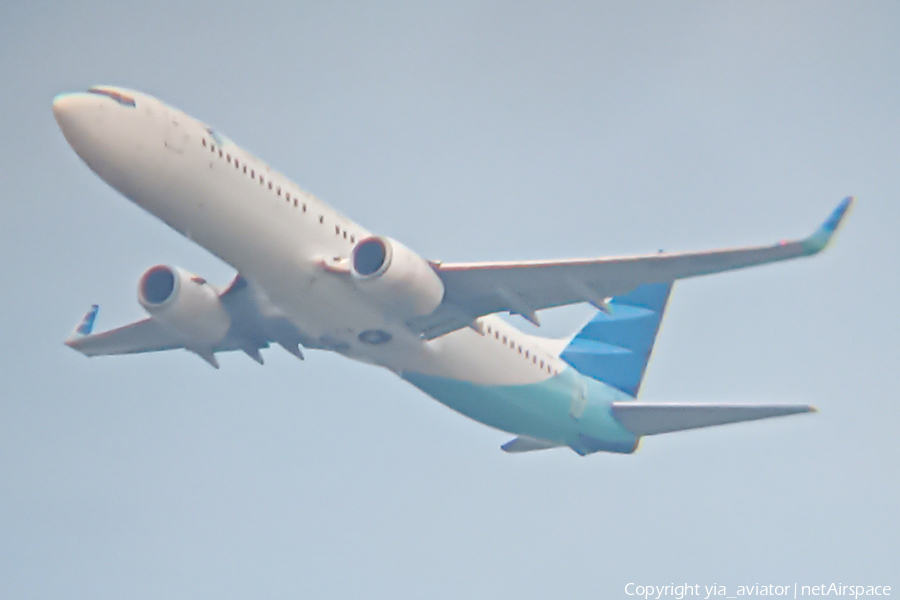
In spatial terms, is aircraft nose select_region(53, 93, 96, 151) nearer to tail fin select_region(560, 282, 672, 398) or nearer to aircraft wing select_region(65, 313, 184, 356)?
aircraft wing select_region(65, 313, 184, 356)

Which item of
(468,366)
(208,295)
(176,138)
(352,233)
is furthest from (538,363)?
(176,138)

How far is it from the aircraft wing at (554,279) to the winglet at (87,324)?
40.6ft

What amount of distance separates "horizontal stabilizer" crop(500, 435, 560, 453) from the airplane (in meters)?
0.12

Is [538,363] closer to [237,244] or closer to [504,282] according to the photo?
[504,282]

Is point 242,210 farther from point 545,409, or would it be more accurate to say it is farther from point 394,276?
point 545,409

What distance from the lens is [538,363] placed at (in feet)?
103

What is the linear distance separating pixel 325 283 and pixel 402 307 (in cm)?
198

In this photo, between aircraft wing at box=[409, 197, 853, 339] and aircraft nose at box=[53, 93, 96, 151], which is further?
aircraft nose at box=[53, 93, 96, 151]

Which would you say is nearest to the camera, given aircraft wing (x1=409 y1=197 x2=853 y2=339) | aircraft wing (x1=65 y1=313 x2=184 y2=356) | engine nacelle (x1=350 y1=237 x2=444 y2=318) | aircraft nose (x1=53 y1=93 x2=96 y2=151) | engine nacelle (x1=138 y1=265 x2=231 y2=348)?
aircraft wing (x1=409 y1=197 x2=853 y2=339)

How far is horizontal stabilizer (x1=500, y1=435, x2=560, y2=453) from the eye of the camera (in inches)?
1310

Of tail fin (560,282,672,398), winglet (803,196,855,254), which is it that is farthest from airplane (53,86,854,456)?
tail fin (560,282,672,398)

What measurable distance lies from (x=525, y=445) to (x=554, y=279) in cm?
908

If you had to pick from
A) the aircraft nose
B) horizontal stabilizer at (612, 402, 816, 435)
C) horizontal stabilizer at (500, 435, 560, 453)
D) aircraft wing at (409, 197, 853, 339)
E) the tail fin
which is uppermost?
the tail fin

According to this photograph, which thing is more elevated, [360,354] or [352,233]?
[352,233]
